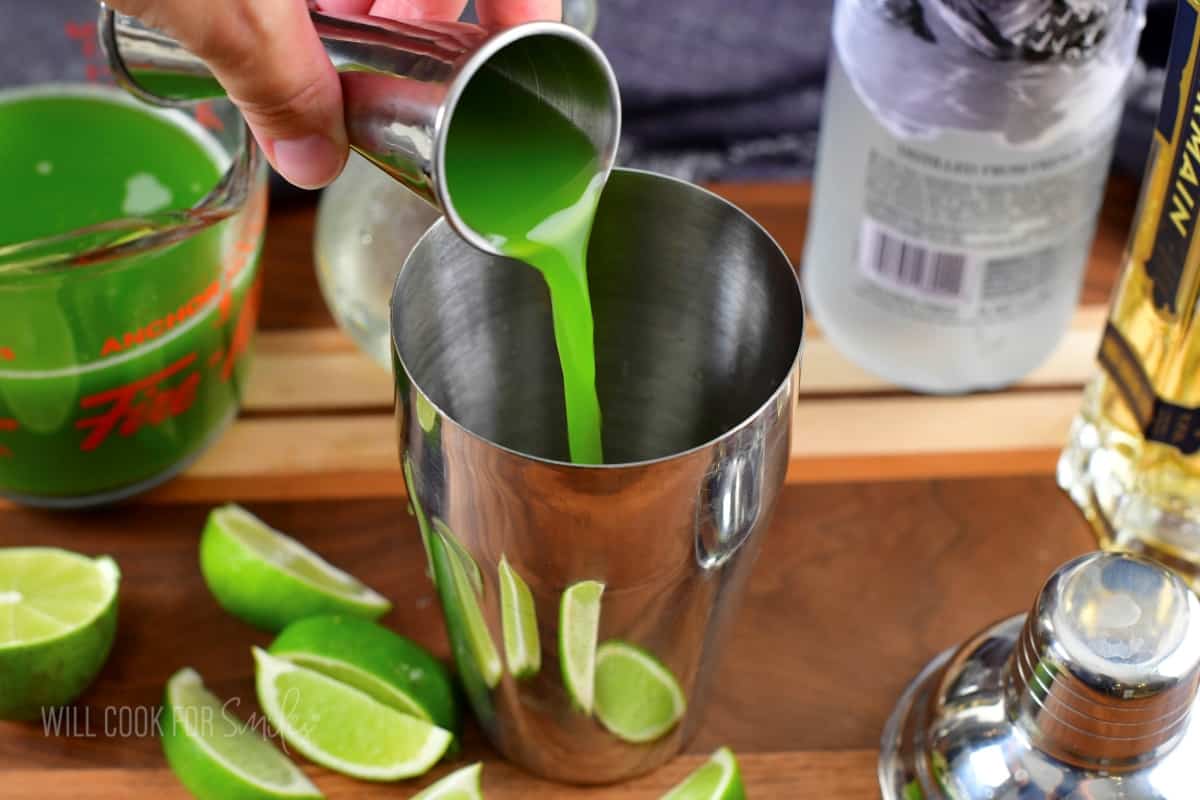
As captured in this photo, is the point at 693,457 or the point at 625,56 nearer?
the point at 693,457

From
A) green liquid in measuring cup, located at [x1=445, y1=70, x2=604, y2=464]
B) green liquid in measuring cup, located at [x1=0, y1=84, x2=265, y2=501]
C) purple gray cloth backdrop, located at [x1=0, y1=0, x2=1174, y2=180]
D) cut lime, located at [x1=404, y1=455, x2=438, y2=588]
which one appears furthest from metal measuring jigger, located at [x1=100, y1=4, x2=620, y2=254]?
purple gray cloth backdrop, located at [x1=0, y1=0, x2=1174, y2=180]

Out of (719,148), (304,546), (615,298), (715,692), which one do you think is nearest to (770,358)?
(615,298)

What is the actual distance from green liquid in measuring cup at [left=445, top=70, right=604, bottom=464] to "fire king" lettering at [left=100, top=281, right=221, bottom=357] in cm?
27

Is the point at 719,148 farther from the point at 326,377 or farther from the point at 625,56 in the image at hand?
the point at 326,377

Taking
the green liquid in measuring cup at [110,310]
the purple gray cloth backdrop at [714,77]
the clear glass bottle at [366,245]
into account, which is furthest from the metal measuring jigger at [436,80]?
the purple gray cloth backdrop at [714,77]

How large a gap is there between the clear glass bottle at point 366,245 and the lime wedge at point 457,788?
0.34 m

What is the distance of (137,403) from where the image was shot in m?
0.91

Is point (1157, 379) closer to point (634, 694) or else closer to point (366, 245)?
point (634, 694)

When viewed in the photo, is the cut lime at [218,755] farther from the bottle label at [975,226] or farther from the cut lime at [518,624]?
the bottle label at [975,226]

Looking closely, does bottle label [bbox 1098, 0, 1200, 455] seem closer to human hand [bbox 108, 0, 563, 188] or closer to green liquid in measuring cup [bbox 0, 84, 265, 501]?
human hand [bbox 108, 0, 563, 188]

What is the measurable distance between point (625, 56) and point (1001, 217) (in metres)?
0.44

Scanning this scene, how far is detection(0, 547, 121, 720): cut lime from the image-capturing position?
2.64 ft

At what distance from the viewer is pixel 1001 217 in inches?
36.7

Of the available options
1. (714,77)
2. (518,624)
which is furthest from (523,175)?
(714,77)
